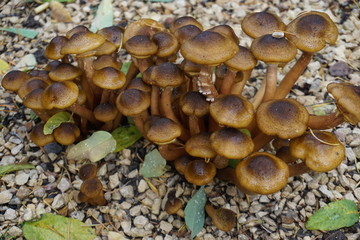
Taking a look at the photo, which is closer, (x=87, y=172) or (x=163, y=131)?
(x=163, y=131)

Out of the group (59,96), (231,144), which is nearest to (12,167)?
(59,96)

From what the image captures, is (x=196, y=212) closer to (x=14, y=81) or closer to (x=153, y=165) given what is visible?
(x=153, y=165)

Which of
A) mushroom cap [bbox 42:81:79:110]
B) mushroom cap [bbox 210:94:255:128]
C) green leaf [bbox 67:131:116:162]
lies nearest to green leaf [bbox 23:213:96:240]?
green leaf [bbox 67:131:116:162]

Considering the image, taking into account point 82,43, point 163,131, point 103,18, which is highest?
point 82,43

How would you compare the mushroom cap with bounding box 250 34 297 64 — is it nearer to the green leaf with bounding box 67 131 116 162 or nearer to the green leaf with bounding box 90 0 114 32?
the green leaf with bounding box 67 131 116 162

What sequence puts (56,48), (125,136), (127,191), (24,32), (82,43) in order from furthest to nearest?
(24,32) → (125,136) → (127,191) → (56,48) → (82,43)

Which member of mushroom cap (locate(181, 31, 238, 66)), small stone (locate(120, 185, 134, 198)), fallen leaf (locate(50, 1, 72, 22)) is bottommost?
small stone (locate(120, 185, 134, 198))

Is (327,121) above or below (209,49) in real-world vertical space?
below
